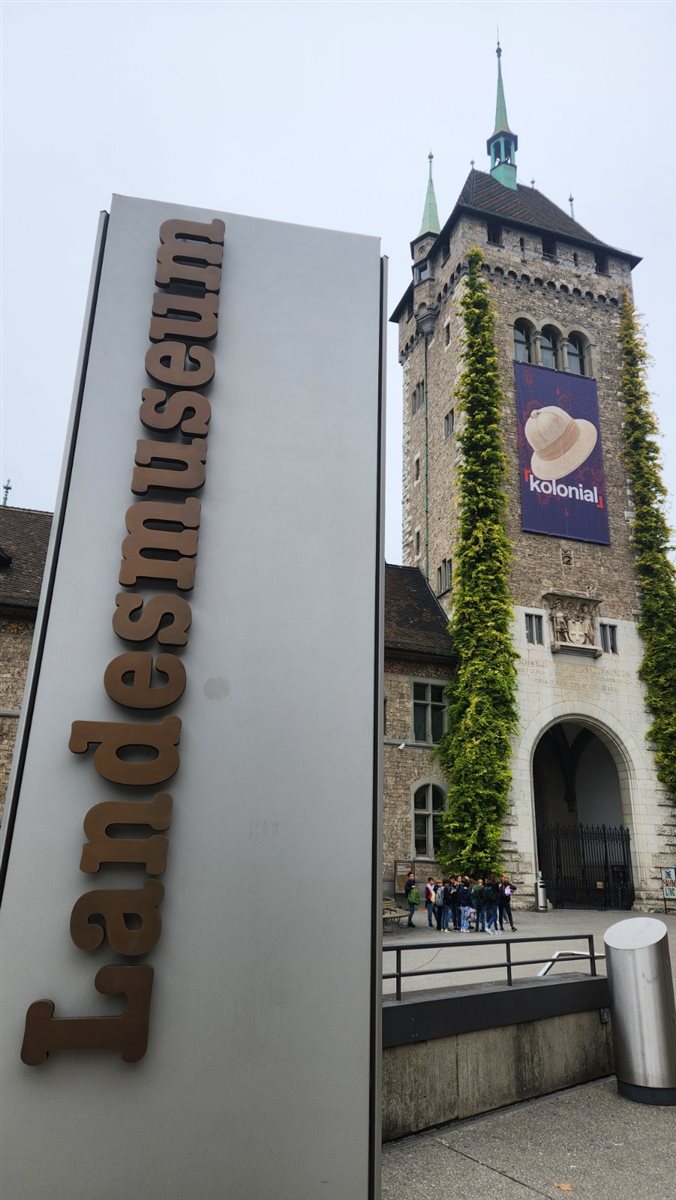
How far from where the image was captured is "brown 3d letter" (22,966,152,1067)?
404 cm

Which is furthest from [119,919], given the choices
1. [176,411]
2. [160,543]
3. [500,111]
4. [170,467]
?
[500,111]

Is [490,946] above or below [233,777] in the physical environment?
below

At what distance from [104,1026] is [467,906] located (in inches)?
569

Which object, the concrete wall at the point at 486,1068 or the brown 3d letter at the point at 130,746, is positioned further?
the concrete wall at the point at 486,1068

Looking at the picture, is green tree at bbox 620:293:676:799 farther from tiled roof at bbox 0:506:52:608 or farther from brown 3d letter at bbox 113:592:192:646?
brown 3d letter at bbox 113:592:192:646

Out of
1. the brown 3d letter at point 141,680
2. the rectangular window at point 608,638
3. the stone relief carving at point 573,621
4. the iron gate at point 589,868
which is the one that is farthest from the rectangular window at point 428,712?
the brown 3d letter at point 141,680

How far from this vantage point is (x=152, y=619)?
15.9 ft

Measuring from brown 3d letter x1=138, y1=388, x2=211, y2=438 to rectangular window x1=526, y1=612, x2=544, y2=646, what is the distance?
745 inches

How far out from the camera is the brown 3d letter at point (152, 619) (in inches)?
189

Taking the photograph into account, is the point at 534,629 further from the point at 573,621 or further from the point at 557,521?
the point at 557,521

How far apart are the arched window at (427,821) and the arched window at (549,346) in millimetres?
14677

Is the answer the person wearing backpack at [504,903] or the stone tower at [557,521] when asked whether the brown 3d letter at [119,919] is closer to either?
the person wearing backpack at [504,903]

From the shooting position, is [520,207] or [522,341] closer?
[522,341]

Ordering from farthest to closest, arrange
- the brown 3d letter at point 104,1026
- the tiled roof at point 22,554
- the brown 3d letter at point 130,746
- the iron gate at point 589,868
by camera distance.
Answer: the iron gate at point 589,868, the tiled roof at point 22,554, the brown 3d letter at point 130,746, the brown 3d letter at point 104,1026
